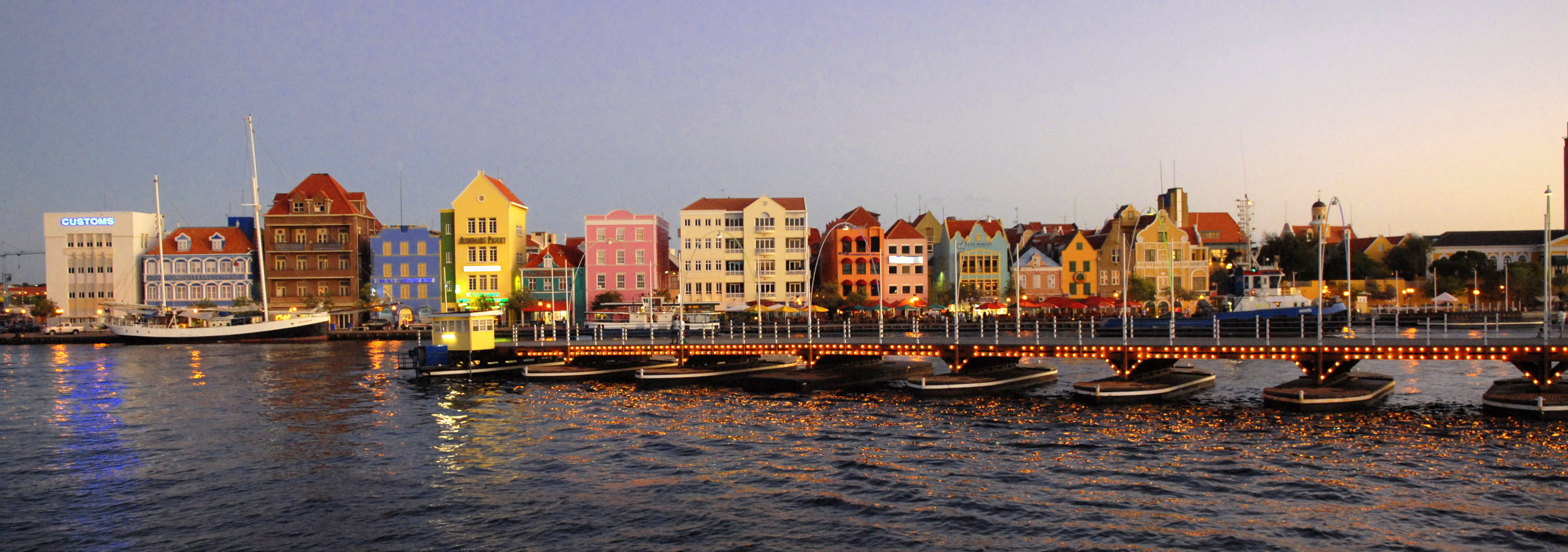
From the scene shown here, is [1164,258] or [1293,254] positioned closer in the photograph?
[1164,258]

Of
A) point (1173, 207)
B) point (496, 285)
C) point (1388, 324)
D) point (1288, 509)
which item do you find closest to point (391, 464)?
point (1288, 509)

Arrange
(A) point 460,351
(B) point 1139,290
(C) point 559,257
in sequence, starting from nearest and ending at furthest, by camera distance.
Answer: (A) point 460,351 < (B) point 1139,290 < (C) point 559,257

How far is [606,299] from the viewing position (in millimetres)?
93188

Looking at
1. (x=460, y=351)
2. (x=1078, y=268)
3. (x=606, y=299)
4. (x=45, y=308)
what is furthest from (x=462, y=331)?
(x=45, y=308)

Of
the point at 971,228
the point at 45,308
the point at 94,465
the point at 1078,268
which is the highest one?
the point at 971,228

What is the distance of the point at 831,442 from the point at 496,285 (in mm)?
73119

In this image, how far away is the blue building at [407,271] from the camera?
103062 millimetres

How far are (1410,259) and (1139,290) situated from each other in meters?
42.6

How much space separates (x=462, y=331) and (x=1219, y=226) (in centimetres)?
9401

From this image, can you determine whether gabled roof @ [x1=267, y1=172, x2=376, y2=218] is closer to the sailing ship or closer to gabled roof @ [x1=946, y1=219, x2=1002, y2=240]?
the sailing ship

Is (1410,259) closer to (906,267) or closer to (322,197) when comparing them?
(906,267)

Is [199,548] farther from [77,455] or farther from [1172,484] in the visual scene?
[1172,484]

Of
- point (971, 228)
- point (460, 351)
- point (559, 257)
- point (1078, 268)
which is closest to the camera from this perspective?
point (460, 351)

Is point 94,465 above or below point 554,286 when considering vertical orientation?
below
